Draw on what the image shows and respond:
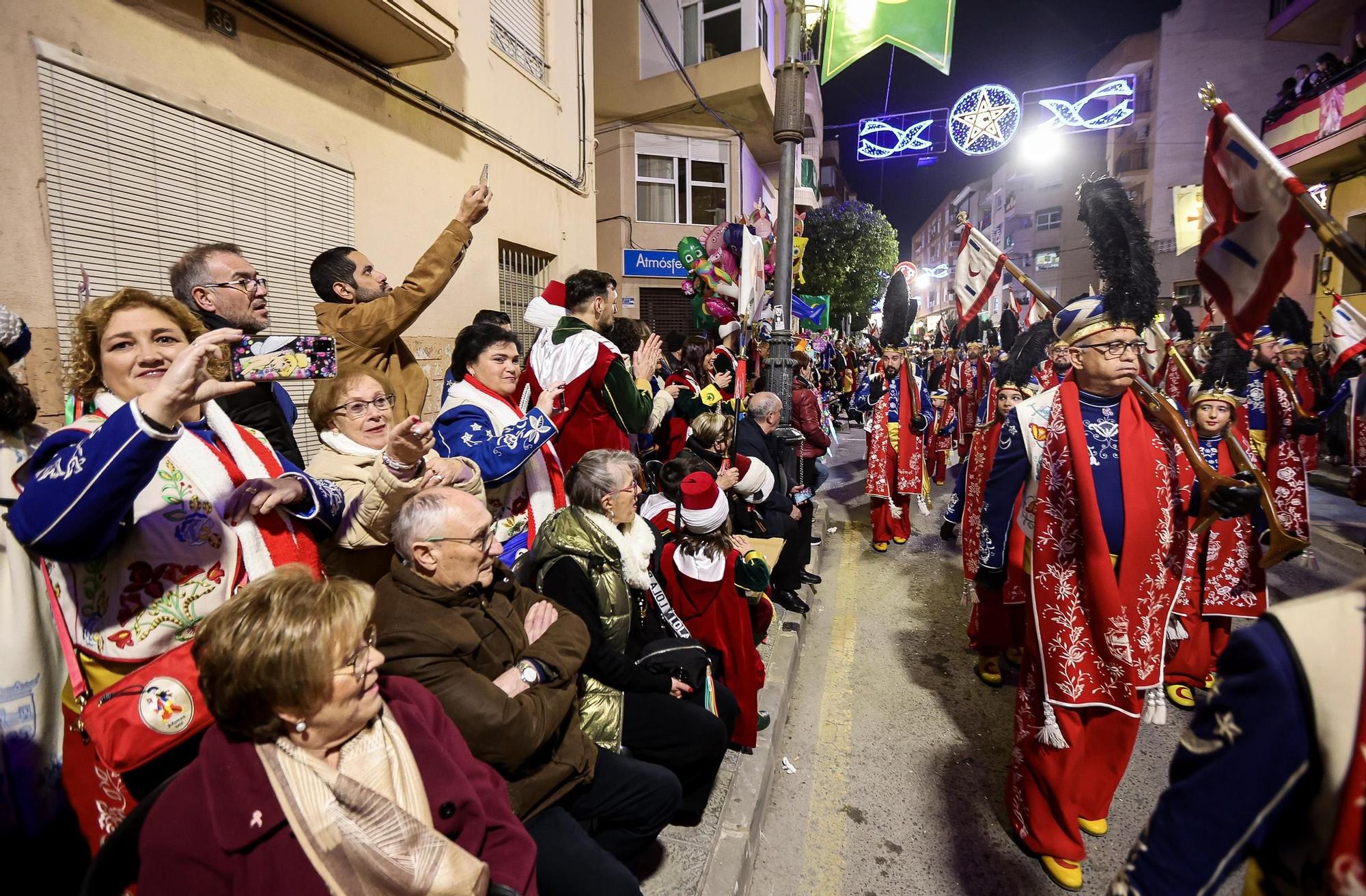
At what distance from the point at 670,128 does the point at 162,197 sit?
14.5m

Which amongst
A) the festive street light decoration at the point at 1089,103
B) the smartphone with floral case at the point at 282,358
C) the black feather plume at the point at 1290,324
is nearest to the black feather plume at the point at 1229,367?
the black feather plume at the point at 1290,324

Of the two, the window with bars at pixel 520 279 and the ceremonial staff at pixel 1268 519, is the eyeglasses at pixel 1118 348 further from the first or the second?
the window with bars at pixel 520 279

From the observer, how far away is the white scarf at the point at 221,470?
5.81 feet

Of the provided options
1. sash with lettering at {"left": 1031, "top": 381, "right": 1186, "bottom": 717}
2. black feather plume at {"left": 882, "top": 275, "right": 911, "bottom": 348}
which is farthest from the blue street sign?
sash with lettering at {"left": 1031, "top": 381, "right": 1186, "bottom": 717}

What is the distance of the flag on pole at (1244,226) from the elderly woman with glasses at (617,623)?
2260 mm

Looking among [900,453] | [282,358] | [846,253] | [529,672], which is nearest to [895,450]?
[900,453]

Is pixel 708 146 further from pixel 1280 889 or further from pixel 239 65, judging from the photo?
pixel 1280 889

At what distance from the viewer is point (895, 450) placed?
7230 mm

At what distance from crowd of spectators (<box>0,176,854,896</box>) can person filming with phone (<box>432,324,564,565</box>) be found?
0.01 meters

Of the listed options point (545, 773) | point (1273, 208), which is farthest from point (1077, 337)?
point (545, 773)

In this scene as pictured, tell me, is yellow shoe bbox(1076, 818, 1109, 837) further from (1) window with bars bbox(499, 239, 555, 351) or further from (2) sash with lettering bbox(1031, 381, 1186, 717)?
(1) window with bars bbox(499, 239, 555, 351)

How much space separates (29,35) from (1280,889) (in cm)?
537

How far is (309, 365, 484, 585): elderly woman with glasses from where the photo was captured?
2154mm

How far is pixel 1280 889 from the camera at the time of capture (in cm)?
104
